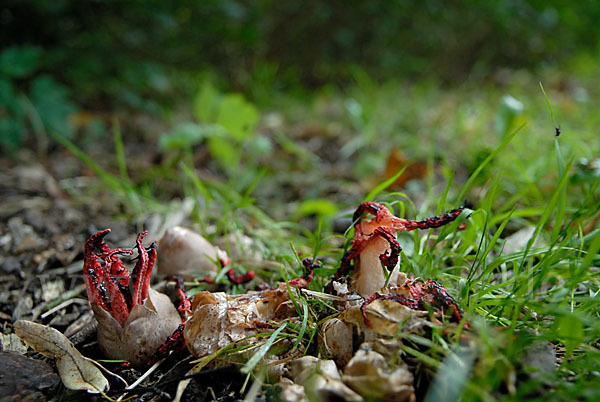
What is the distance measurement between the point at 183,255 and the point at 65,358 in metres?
0.49

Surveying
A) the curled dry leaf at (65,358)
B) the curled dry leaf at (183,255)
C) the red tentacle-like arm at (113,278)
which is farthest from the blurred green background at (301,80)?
the curled dry leaf at (65,358)

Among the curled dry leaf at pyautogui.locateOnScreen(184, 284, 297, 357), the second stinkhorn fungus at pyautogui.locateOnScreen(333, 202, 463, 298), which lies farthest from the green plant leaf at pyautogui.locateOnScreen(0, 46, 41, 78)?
the second stinkhorn fungus at pyautogui.locateOnScreen(333, 202, 463, 298)

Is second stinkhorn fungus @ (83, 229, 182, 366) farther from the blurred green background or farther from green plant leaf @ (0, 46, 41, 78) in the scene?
green plant leaf @ (0, 46, 41, 78)

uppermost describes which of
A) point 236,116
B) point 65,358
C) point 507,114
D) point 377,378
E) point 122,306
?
point 507,114

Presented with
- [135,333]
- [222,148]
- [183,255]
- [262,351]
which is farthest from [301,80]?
[262,351]

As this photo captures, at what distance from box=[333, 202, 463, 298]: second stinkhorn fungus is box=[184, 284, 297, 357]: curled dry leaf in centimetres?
21

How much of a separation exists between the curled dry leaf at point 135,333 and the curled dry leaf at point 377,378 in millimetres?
541

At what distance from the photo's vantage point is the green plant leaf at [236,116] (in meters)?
2.44

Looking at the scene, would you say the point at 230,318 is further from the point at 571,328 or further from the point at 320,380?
the point at 571,328

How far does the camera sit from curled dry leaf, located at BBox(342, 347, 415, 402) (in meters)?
0.89

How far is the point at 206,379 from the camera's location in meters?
1.12

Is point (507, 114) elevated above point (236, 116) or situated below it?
above

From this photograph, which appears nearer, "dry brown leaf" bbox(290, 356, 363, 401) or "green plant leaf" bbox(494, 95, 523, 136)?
"dry brown leaf" bbox(290, 356, 363, 401)

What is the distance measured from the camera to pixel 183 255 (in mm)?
1523
